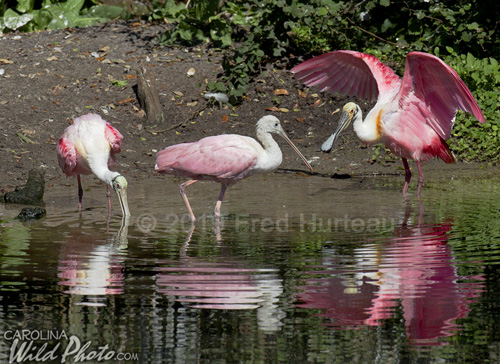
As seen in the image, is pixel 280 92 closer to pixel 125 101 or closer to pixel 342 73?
pixel 125 101

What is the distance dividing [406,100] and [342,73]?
1.27 metres

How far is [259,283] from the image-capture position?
194 inches

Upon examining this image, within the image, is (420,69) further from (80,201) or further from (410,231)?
(80,201)

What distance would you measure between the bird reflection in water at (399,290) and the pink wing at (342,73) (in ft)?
12.0

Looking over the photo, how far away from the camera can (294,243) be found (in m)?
6.18

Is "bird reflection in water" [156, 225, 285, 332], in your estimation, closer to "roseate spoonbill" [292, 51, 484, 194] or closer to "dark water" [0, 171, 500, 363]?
"dark water" [0, 171, 500, 363]

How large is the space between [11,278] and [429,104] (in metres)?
4.90

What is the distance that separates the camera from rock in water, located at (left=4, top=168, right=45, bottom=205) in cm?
809

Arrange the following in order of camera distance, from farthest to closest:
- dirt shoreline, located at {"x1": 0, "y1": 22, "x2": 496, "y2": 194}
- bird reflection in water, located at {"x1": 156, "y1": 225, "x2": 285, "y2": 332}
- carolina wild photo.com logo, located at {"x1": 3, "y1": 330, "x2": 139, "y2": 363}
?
dirt shoreline, located at {"x1": 0, "y1": 22, "x2": 496, "y2": 194} → bird reflection in water, located at {"x1": 156, "y1": 225, "x2": 285, "y2": 332} → carolina wild photo.com logo, located at {"x1": 3, "y1": 330, "x2": 139, "y2": 363}

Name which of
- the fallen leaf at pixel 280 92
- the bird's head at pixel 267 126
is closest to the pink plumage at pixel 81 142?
the bird's head at pixel 267 126

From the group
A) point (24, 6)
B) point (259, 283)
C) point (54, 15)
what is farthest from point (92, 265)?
point (24, 6)

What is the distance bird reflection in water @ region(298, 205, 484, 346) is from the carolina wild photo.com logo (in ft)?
3.73

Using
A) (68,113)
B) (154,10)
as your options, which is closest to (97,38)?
(154,10)

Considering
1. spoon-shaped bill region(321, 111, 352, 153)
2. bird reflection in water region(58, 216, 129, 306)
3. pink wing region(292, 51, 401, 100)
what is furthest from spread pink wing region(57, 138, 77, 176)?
spoon-shaped bill region(321, 111, 352, 153)
